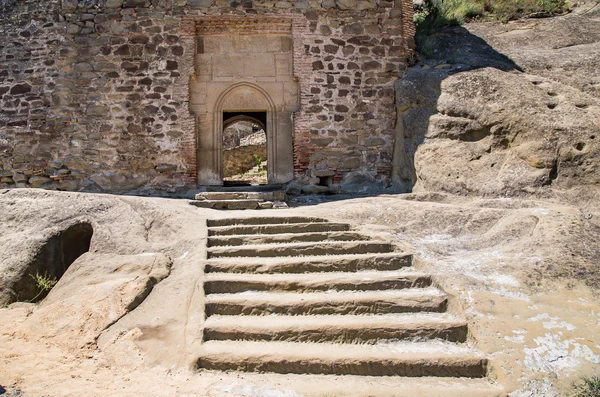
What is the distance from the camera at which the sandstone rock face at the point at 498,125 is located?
21.8 ft

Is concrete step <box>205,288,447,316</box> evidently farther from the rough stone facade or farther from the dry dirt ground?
the rough stone facade

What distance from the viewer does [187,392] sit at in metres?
3.29

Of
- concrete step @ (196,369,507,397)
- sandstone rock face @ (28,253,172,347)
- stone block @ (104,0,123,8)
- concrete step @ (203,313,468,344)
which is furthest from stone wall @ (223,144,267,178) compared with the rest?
concrete step @ (196,369,507,397)

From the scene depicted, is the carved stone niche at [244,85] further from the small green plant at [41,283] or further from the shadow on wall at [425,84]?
the small green plant at [41,283]

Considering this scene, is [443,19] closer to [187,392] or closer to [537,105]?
[537,105]

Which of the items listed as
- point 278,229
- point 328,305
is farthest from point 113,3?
point 328,305

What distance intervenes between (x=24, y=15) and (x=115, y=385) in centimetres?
872

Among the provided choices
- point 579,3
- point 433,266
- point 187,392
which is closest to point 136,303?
point 187,392

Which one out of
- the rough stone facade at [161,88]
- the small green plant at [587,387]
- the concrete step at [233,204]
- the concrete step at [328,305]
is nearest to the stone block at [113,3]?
the rough stone facade at [161,88]

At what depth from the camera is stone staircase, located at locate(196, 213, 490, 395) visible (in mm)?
3664

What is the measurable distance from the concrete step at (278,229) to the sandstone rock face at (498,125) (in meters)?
2.46

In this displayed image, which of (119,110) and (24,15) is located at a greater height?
(24,15)

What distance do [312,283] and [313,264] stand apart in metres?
0.37

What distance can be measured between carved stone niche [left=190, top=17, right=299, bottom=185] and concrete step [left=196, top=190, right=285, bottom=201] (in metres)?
1.25
